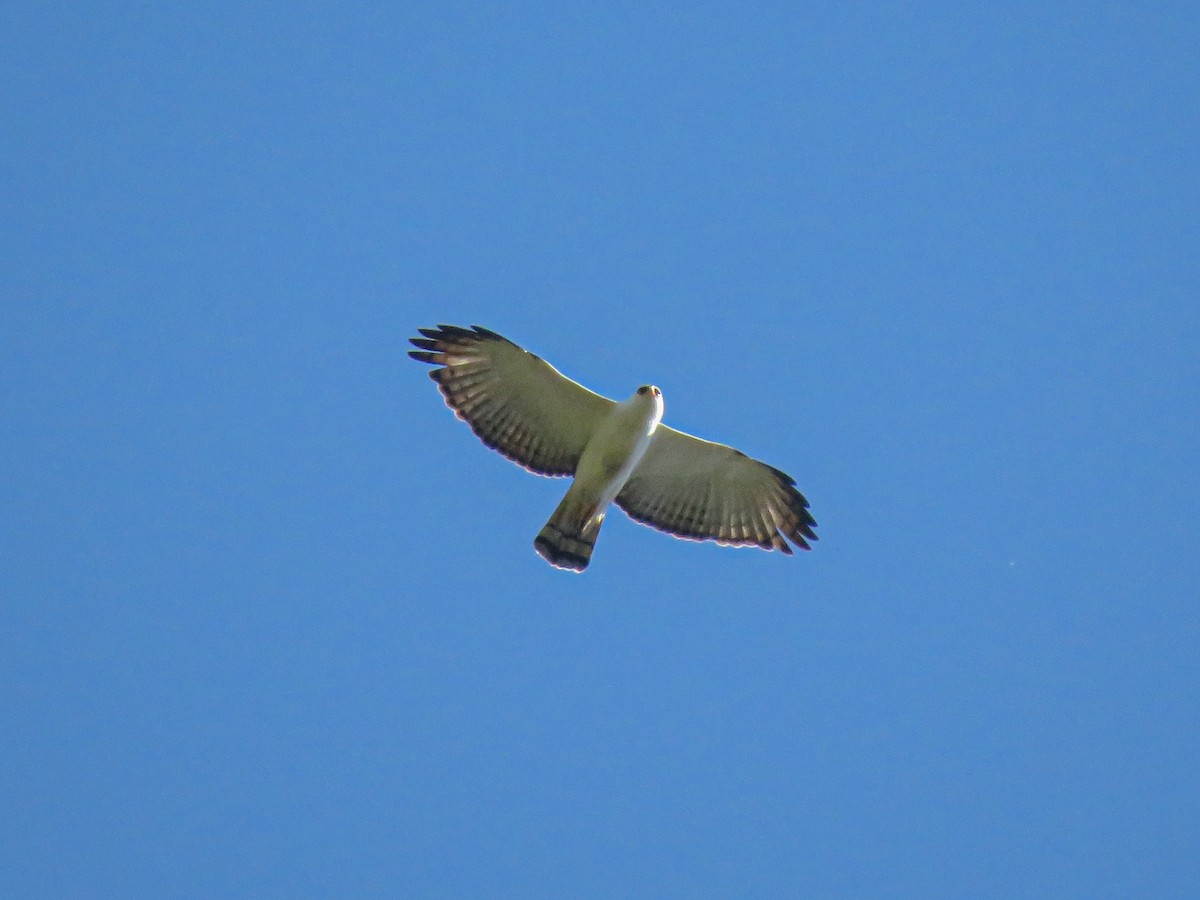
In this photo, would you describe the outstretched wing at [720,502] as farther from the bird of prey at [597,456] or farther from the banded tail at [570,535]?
the banded tail at [570,535]

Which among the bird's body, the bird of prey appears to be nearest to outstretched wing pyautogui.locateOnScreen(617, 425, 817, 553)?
the bird of prey

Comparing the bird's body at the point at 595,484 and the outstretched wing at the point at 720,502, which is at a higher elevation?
the outstretched wing at the point at 720,502

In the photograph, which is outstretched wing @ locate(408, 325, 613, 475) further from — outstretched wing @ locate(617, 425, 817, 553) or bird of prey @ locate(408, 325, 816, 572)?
outstretched wing @ locate(617, 425, 817, 553)

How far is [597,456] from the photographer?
12297mm

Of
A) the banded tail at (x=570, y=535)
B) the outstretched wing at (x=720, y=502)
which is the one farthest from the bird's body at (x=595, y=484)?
the outstretched wing at (x=720, y=502)

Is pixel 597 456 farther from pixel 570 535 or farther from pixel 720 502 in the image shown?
pixel 720 502

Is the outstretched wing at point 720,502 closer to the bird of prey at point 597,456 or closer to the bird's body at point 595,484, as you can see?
the bird of prey at point 597,456

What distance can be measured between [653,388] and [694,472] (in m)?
1.21

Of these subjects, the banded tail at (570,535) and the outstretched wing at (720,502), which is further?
the outstretched wing at (720,502)

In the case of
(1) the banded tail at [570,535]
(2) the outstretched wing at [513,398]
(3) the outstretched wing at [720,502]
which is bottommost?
(1) the banded tail at [570,535]

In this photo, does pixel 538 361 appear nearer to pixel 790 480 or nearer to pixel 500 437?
pixel 500 437

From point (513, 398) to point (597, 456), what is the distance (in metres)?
0.99

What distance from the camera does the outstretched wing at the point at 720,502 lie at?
493 inches

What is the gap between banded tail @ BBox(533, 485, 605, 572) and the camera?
12.2 metres
